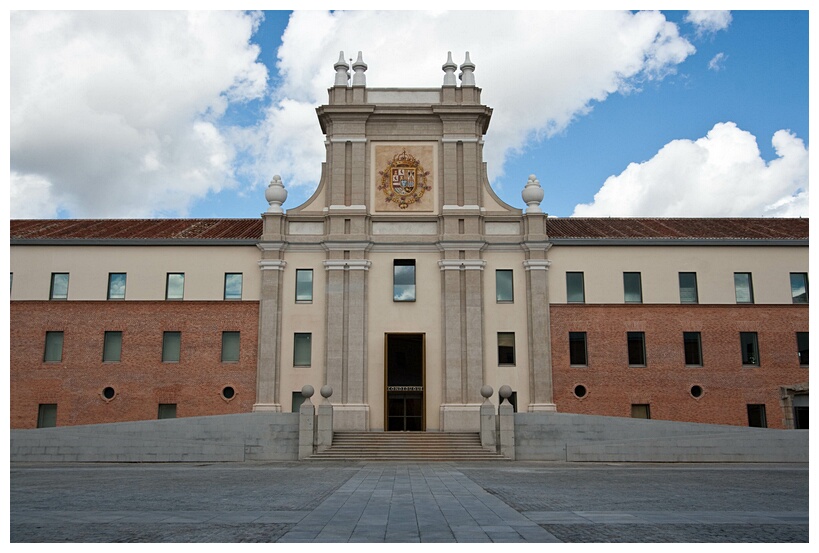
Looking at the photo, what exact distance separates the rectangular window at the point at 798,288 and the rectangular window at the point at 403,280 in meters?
20.8

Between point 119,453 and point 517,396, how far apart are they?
1945 cm

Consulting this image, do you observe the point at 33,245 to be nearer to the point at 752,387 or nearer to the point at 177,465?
the point at 177,465

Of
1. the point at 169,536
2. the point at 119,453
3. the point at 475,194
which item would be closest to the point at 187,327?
the point at 119,453

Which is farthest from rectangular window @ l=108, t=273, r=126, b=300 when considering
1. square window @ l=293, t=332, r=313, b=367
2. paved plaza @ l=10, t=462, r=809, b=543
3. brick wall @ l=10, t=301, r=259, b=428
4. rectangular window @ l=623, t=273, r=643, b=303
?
rectangular window @ l=623, t=273, r=643, b=303

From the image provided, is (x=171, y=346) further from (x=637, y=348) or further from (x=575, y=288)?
(x=637, y=348)

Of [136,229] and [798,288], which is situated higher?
[136,229]

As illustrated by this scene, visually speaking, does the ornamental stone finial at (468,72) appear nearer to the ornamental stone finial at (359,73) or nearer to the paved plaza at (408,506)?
the ornamental stone finial at (359,73)

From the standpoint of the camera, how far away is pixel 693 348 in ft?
127

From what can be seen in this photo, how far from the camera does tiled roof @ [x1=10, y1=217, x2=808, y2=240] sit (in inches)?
1612

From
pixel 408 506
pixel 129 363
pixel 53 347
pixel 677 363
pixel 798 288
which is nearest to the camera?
pixel 408 506

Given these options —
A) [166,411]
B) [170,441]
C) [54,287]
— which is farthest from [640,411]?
[54,287]

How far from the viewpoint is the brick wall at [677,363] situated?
124ft

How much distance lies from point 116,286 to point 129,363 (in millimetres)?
4457

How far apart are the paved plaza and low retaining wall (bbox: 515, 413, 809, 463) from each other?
717cm
